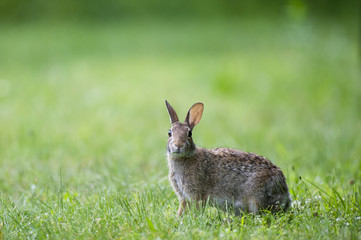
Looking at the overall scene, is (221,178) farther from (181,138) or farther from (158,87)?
(158,87)

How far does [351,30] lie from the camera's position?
51.5 feet

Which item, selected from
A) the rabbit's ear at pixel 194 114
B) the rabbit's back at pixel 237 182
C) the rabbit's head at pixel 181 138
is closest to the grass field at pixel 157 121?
the rabbit's back at pixel 237 182

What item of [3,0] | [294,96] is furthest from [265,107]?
[3,0]

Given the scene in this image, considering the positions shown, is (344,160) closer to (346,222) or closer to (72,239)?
(346,222)

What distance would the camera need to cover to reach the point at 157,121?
757cm

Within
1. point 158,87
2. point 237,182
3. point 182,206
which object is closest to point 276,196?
point 237,182

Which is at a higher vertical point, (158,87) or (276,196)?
(158,87)

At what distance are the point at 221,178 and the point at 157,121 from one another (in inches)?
139

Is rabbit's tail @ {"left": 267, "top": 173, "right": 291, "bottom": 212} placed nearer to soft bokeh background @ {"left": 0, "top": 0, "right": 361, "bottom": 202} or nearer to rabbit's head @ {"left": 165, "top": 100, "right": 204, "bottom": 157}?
rabbit's head @ {"left": 165, "top": 100, "right": 204, "bottom": 157}

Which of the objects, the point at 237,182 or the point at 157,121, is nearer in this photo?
the point at 237,182

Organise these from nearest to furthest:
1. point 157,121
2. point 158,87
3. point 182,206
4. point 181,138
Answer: point 181,138
point 182,206
point 157,121
point 158,87

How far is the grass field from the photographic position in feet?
12.4

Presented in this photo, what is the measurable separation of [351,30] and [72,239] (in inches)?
553

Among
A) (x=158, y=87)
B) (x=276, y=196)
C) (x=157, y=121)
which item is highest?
(x=158, y=87)
